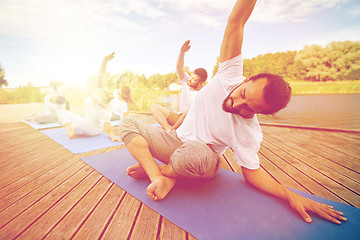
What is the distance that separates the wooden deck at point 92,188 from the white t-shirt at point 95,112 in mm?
667

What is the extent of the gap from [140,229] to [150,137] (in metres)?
0.60

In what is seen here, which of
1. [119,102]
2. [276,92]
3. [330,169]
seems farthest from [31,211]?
[119,102]

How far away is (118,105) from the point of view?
429 cm

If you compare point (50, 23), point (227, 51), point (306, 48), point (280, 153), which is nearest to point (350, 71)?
point (306, 48)

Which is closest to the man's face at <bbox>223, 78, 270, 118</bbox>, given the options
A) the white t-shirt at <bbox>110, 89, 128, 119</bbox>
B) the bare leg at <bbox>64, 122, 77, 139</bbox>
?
the bare leg at <bbox>64, 122, 77, 139</bbox>

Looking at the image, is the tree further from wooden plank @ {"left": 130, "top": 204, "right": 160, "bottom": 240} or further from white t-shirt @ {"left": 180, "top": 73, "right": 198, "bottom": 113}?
wooden plank @ {"left": 130, "top": 204, "right": 160, "bottom": 240}

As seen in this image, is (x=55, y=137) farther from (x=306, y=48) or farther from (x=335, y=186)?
(x=306, y=48)

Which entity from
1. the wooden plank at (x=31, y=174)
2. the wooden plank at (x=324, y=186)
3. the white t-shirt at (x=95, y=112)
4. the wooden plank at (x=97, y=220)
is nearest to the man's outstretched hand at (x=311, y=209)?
the wooden plank at (x=324, y=186)

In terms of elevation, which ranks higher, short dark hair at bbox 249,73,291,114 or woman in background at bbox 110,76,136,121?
short dark hair at bbox 249,73,291,114

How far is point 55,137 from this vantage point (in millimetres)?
2715

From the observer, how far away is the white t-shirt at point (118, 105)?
416 cm

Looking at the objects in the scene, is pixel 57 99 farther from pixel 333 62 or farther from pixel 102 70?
pixel 333 62

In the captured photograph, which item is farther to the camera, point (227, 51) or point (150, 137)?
point (150, 137)

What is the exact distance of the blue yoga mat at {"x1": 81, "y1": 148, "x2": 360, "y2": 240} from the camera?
81cm
